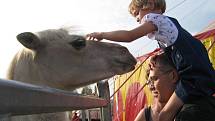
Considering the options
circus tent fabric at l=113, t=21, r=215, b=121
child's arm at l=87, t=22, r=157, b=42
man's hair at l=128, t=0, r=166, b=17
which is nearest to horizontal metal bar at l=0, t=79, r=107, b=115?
child's arm at l=87, t=22, r=157, b=42

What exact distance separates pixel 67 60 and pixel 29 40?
1.02 feet

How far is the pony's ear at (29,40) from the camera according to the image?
2.18 metres

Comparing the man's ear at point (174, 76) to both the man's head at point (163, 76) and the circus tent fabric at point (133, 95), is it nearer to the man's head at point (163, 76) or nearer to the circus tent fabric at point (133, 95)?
the man's head at point (163, 76)

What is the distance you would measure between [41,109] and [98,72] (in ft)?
5.77

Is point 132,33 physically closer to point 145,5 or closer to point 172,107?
point 145,5

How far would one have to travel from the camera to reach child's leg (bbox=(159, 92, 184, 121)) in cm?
176

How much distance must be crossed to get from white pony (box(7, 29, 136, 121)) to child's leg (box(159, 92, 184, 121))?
0.65 meters

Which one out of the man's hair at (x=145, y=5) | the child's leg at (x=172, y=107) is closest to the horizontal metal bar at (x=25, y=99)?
the child's leg at (x=172, y=107)

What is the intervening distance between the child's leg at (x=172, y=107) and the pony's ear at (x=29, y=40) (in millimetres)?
876

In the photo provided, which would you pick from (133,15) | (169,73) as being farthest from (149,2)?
(169,73)

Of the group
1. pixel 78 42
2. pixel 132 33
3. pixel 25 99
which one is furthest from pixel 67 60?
pixel 25 99

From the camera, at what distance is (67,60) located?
2.47 meters

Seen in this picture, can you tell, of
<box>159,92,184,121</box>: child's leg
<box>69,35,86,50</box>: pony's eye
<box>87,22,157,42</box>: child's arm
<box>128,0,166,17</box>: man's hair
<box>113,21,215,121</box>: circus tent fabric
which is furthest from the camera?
<box>113,21,215,121</box>: circus tent fabric

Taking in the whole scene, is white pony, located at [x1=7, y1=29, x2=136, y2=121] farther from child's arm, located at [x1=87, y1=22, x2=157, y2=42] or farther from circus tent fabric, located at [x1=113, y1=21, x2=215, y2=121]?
circus tent fabric, located at [x1=113, y1=21, x2=215, y2=121]
